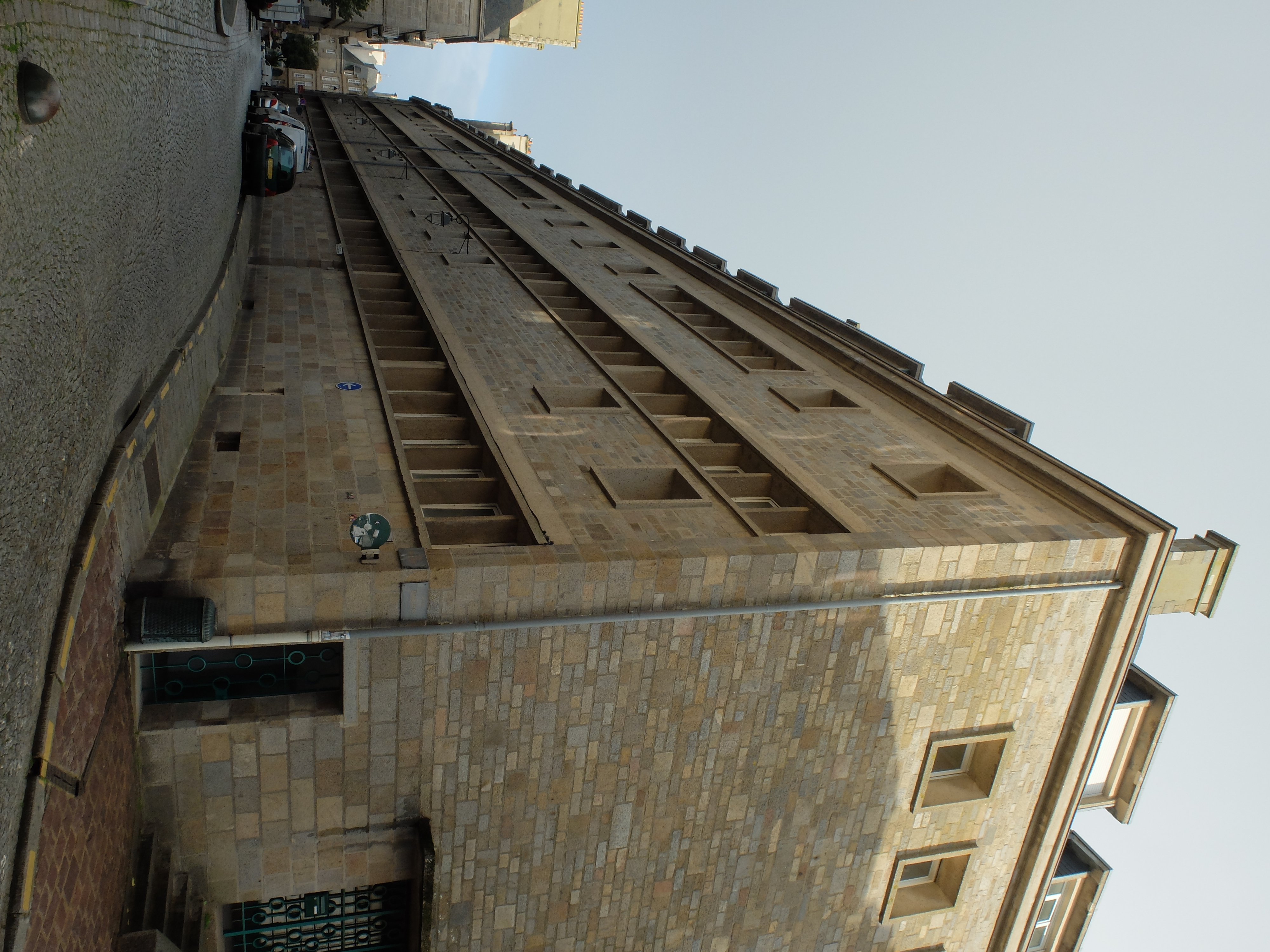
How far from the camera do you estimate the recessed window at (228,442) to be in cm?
1212

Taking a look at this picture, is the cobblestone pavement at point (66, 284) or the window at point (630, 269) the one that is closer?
the cobblestone pavement at point (66, 284)

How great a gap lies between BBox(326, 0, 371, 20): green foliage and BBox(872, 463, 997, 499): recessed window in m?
35.0

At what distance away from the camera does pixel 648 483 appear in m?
13.8

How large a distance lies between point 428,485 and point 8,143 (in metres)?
7.68

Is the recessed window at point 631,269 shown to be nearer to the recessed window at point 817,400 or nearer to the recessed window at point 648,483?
the recessed window at point 817,400

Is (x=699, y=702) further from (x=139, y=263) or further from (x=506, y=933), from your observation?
(x=139, y=263)

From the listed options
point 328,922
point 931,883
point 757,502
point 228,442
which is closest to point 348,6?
point 228,442

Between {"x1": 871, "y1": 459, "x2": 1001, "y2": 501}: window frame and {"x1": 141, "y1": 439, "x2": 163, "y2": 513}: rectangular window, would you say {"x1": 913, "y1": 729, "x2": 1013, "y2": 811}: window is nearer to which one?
{"x1": 871, "y1": 459, "x2": 1001, "y2": 501}: window frame

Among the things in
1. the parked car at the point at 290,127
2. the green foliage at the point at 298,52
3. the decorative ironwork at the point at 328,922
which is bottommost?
the decorative ironwork at the point at 328,922

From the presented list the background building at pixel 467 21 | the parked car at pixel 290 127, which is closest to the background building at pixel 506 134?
the background building at pixel 467 21

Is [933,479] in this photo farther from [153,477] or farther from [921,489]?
[153,477]

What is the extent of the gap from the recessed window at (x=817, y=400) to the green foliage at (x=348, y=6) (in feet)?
102

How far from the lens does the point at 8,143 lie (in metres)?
5.57

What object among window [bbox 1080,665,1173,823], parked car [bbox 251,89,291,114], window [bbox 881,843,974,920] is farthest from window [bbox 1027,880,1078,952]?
parked car [bbox 251,89,291,114]
